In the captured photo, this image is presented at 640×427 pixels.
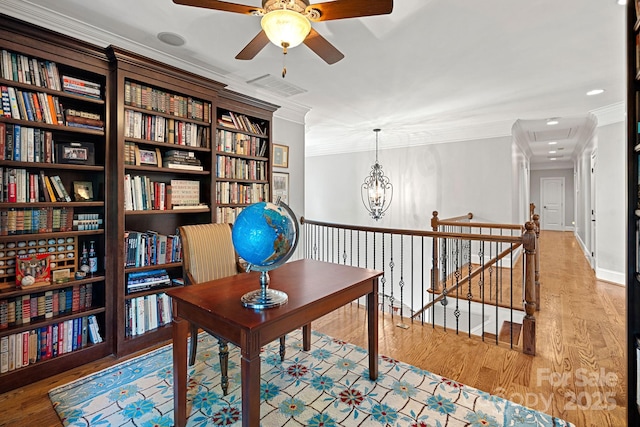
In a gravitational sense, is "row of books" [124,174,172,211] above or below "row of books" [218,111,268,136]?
below

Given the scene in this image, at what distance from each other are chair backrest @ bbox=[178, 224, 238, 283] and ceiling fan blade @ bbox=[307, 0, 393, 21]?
1.62 meters

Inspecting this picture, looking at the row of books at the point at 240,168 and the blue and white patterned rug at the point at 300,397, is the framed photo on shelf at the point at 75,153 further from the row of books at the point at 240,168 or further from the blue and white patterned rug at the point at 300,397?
the blue and white patterned rug at the point at 300,397

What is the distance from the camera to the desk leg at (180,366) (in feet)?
5.23

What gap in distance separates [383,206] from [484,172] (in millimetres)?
2066

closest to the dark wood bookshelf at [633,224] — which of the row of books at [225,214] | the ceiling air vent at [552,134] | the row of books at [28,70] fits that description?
the row of books at [225,214]

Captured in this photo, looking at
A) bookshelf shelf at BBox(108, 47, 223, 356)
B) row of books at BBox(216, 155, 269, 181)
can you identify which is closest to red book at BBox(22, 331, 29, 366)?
bookshelf shelf at BBox(108, 47, 223, 356)

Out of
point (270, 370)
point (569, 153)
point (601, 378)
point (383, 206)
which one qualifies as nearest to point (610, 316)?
point (601, 378)

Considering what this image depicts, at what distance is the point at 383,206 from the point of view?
6750mm

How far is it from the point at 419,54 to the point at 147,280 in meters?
3.15

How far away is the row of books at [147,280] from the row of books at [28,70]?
1553mm

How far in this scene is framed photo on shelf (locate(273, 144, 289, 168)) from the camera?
169 inches

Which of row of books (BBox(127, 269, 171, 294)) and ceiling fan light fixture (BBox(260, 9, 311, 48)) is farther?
row of books (BBox(127, 269, 171, 294))

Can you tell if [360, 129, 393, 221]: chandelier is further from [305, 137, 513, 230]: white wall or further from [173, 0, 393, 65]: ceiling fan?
[173, 0, 393, 65]: ceiling fan

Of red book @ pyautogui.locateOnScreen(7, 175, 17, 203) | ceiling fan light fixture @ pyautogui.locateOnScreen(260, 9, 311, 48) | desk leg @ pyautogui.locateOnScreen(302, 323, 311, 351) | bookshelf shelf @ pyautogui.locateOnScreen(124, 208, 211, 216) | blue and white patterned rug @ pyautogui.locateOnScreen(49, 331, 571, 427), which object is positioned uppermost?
ceiling fan light fixture @ pyautogui.locateOnScreen(260, 9, 311, 48)
